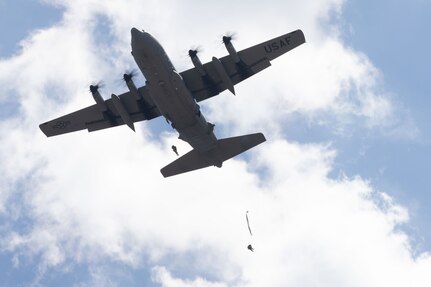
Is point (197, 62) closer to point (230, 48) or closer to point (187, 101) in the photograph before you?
point (230, 48)

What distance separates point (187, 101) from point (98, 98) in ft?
27.9

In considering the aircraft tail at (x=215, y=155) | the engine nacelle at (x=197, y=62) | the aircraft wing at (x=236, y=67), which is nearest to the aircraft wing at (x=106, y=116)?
→ the aircraft wing at (x=236, y=67)

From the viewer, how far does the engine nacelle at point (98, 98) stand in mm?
52000

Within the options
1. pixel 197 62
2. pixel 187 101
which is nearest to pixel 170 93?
pixel 187 101

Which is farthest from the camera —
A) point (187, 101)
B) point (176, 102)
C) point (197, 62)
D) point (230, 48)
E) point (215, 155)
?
point (215, 155)

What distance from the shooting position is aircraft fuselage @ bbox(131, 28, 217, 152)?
149ft

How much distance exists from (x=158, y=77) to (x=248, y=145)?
1019 cm

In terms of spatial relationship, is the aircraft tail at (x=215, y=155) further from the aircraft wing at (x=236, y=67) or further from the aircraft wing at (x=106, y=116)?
the aircraft wing at (x=106, y=116)

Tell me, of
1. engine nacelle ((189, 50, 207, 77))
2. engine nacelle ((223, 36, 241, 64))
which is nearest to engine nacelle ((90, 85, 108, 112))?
engine nacelle ((189, 50, 207, 77))

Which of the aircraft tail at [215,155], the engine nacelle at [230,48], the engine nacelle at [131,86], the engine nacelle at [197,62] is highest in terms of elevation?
the engine nacelle at [230,48]

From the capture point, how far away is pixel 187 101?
48656 mm

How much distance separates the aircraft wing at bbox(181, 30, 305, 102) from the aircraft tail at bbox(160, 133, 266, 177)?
Result: 4.48 metres

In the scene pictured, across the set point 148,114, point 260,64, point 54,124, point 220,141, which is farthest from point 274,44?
point 54,124

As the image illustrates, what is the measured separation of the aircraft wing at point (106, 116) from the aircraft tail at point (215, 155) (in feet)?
16.2
